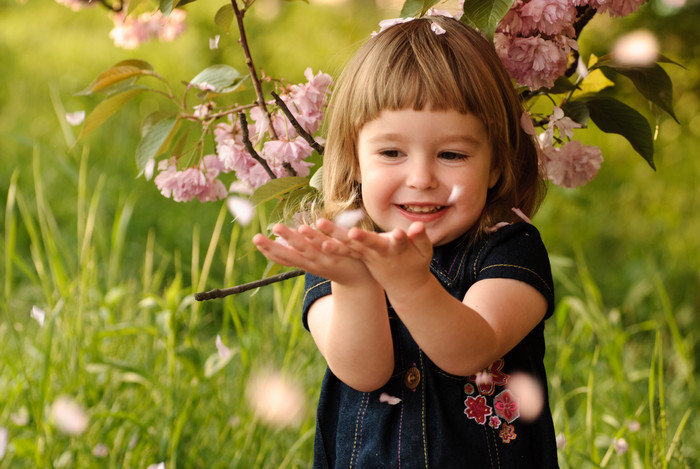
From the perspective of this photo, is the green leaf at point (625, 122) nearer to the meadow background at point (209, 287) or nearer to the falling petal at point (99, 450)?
the meadow background at point (209, 287)

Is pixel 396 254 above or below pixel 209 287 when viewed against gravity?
above

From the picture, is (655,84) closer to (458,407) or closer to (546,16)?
(546,16)

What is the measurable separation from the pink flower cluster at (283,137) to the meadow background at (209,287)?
0.35 ft

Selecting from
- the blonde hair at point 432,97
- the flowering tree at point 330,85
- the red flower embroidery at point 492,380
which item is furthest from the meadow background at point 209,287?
the red flower embroidery at point 492,380

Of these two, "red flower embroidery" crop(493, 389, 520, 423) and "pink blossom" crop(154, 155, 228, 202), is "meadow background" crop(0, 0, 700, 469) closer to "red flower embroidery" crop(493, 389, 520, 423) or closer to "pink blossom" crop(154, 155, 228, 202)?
"pink blossom" crop(154, 155, 228, 202)

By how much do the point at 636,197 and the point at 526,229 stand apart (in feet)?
9.15

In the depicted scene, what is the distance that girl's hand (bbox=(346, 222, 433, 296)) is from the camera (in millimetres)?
730

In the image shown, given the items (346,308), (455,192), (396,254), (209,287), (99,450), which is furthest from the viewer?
(209,287)

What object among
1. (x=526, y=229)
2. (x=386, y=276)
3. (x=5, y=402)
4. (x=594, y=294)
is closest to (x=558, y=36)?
(x=526, y=229)

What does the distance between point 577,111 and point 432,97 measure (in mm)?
233

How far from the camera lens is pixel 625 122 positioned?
1.07 metres

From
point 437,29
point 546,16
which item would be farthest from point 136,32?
point 546,16

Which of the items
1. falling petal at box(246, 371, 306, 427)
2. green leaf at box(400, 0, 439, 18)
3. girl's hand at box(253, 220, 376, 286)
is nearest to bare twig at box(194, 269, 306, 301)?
girl's hand at box(253, 220, 376, 286)

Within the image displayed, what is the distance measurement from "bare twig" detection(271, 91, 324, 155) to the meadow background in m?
0.15
